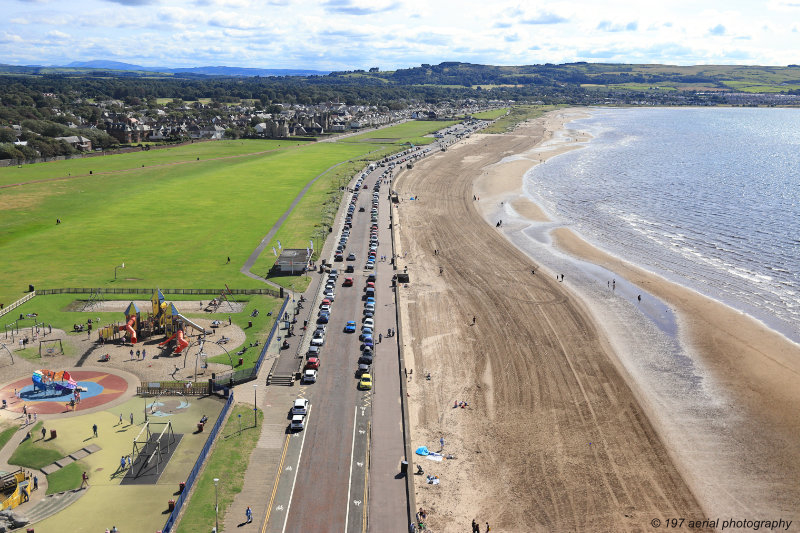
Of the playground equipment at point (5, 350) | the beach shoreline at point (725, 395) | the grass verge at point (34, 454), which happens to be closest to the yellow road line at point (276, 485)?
the grass verge at point (34, 454)

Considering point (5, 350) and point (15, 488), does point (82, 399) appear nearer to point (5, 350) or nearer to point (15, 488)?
point (15, 488)

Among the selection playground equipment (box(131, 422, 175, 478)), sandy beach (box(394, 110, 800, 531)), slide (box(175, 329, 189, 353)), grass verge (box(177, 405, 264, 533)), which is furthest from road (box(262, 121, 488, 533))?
slide (box(175, 329, 189, 353))

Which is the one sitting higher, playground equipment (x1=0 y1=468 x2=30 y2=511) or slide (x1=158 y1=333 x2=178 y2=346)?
playground equipment (x1=0 y1=468 x2=30 y2=511)

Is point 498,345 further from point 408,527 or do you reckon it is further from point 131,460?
point 131,460

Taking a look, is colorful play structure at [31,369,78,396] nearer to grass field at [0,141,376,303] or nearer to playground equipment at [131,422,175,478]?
playground equipment at [131,422,175,478]

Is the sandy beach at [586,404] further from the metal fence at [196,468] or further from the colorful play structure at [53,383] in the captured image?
the colorful play structure at [53,383]

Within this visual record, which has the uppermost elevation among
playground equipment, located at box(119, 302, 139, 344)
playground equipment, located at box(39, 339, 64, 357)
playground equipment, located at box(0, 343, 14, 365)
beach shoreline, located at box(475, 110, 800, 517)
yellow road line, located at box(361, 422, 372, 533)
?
playground equipment, located at box(119, 302, 139, 344)

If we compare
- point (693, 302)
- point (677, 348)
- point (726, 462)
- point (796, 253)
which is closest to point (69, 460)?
point (726, 462)
